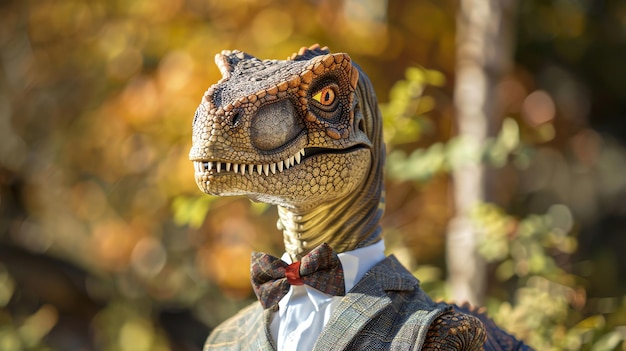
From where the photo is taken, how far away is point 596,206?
5574 millimetres

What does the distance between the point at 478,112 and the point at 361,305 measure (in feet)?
6.46

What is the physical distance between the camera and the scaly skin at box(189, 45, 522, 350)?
146cm

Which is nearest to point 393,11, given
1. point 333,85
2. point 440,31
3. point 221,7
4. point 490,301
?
point 440,31

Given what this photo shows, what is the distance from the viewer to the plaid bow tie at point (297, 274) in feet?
5.32

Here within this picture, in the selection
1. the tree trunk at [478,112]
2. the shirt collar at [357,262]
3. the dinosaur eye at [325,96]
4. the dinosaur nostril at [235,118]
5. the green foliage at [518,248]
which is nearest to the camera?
the dinosaur nostril at [235,118]

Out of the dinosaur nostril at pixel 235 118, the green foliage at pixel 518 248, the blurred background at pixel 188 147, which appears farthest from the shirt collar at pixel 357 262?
the blurred background at pixel 188 147

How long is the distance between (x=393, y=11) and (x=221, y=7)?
94 cm

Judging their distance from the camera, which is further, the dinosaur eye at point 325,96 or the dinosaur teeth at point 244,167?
the dinosaur eye at point 325,96

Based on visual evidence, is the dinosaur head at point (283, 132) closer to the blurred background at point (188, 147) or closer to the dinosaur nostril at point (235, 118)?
the dinosaur nostril at point (235, 118)

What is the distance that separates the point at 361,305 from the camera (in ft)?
5.20

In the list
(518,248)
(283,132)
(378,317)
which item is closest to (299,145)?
(283,132)

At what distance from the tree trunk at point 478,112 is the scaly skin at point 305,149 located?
166 centimetres

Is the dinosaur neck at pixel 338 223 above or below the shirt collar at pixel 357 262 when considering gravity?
above

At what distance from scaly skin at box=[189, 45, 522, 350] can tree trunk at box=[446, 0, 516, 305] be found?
1.66m
